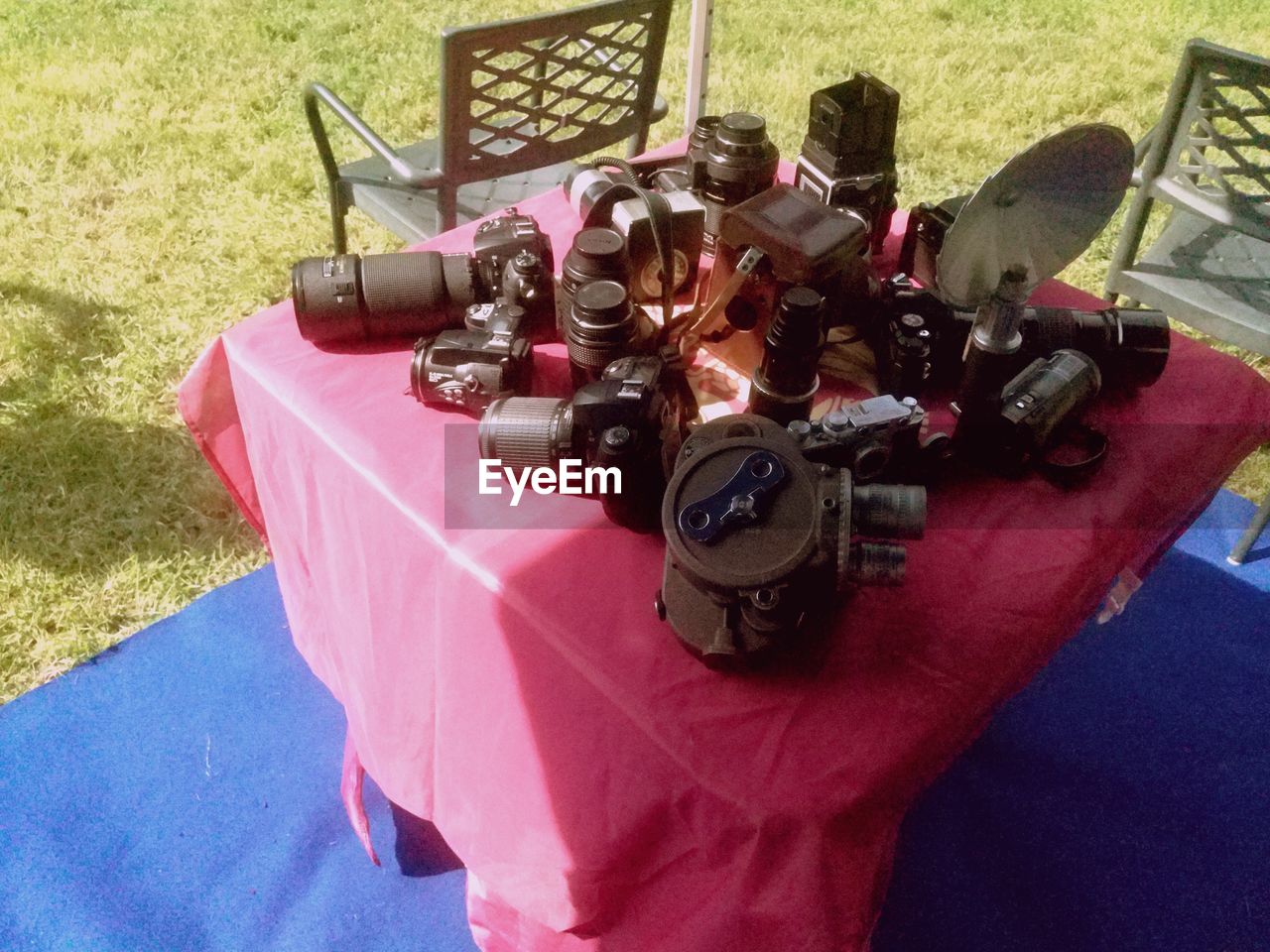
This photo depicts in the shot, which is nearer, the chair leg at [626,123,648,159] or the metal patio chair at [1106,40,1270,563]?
the metal patio chair at [1106,40,1270,563]

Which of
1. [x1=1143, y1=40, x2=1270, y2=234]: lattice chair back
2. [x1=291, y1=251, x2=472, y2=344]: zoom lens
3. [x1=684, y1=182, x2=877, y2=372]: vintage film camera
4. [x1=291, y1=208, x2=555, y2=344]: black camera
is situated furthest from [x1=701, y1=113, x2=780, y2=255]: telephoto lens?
[x1=1143, y1=40, x2=1270, y2=234]: lattice chair back

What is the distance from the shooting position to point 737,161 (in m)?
1.24

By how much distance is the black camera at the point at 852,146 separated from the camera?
1.23 meters

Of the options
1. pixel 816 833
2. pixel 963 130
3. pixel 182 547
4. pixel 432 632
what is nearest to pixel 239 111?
pixel 182 547

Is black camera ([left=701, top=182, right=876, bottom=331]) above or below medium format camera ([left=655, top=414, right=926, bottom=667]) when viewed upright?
above

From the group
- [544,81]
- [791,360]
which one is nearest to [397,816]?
[791,360]

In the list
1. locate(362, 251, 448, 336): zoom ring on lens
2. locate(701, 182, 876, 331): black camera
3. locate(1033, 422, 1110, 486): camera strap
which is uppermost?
locate(701, 182, 876, 331): black camera

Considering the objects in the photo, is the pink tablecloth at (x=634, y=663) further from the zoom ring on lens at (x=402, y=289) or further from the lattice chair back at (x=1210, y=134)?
the lattice chair back at (x=1210, y=134)

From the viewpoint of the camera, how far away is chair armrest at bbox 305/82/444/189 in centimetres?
176

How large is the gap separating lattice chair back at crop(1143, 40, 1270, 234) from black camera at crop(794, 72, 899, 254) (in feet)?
2.69

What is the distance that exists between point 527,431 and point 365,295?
0.37 metres

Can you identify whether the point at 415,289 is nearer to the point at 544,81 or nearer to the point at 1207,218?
the point at 544,81

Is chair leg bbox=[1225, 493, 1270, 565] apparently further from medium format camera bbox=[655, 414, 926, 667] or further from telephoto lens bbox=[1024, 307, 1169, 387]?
medium format camera bbox=[655, 414, 926, 667]

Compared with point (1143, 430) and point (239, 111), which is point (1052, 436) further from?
point (239, 111)
